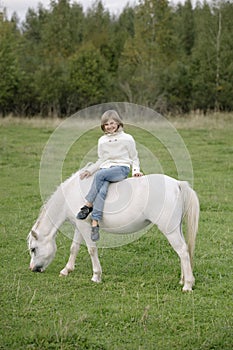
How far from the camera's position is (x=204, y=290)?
19.9 ft

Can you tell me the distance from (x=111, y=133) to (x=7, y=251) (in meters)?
2.41

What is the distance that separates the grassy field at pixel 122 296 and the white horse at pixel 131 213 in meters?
0.31

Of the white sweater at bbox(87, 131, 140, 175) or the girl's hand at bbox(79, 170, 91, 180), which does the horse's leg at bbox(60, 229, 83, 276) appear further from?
the white sweater at bbox(87, 131, 140, 175)

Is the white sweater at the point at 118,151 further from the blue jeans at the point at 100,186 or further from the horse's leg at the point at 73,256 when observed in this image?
the horse's leg at the point at 73,256

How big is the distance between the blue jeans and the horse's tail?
738 mm

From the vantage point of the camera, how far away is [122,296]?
19.0ft

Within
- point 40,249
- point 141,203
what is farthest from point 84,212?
point 40,249

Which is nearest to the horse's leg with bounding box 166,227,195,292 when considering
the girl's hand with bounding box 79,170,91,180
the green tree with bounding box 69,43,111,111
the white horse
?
the white horse

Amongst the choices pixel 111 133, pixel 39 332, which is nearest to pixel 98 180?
pixel 111 133

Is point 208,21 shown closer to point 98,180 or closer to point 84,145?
point 84,145

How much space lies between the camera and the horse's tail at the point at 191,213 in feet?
20.4

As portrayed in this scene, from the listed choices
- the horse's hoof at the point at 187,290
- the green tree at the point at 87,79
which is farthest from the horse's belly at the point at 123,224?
the green tree at the point at 87,79

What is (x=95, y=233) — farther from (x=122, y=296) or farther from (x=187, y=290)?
(x=187, y=290)

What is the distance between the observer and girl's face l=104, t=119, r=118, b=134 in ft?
20.8
